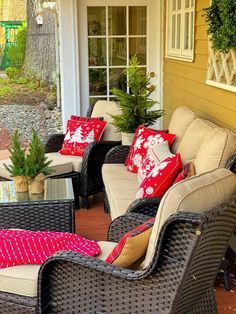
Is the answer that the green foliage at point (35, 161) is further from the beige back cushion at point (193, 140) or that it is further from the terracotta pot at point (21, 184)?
the beige back cushion at point (193, 140)

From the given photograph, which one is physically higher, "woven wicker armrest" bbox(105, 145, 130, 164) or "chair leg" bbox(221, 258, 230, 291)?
"woven wicker armrest" bbox(105, 145, 130, 164)

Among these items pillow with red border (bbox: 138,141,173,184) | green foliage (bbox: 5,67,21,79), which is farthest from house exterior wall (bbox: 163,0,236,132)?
green foliage (bbox: 5,67,21,79)

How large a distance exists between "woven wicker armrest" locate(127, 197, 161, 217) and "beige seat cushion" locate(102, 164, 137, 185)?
937 millimetres

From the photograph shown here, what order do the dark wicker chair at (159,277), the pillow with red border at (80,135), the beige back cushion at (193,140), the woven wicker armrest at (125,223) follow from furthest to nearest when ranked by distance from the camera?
1. the pillow with red border at (80,135)
2. the beige back cushion at (193,140)
3. the woven wicker armrest at (125,223)
4. the dark wicker chair at (159,277)

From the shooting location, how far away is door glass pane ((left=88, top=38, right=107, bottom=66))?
6.04 meters

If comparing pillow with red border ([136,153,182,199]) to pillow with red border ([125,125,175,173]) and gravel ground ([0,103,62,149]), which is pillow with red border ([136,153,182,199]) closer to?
pillow with red border ([125,125,175,173])

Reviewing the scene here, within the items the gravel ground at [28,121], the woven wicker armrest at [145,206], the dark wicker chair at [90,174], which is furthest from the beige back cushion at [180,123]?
the gravel ground at [28,121]

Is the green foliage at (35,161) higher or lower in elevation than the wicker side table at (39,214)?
higher

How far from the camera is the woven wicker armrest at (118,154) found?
13.7 feet

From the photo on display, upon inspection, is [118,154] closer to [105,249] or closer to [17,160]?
[17,160]

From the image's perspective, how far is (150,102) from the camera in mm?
4496

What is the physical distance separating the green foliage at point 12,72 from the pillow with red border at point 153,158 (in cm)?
783

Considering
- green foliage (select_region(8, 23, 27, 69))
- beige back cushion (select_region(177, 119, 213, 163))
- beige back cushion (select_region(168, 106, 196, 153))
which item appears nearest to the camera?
beige back cushion (select_region(177, 119, 213, 163))

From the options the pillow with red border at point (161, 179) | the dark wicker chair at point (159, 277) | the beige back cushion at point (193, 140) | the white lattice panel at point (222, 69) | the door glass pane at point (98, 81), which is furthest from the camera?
the door glass pane at point (98, 81)
